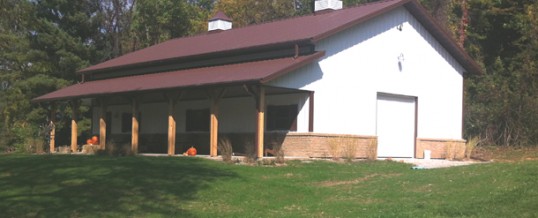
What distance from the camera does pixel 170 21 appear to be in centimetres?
4788

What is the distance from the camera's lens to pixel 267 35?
25609 millimetres

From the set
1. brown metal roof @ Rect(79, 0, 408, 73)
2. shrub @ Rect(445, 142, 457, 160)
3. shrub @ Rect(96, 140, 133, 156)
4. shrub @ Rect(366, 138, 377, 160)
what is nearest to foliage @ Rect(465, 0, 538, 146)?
shrub @ Rect(445, 142, 457, 160)

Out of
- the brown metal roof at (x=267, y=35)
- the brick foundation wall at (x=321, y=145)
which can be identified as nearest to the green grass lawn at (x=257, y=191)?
the brick foundation wall at (x=321, y=145)

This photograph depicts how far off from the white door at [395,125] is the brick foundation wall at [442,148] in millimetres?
322

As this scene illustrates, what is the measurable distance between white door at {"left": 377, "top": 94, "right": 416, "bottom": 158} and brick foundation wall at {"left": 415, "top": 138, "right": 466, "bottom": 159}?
0.32 metres

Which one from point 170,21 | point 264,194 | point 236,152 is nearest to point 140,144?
point 236,152

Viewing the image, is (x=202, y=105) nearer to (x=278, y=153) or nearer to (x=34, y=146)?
(x=34, y=146)

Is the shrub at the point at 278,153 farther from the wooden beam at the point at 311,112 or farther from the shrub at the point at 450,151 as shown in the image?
the shrub at the point at 450,151

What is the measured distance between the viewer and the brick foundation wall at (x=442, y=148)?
25.1m

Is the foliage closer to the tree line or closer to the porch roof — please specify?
the tree line

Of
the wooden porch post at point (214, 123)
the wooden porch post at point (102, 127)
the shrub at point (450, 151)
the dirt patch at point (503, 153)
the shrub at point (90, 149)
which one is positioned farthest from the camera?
the wooden porch post at point (102, 127)

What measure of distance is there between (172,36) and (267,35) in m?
24.2

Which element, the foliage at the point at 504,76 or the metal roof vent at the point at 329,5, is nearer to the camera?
the metal roof vent at the point at 329,5

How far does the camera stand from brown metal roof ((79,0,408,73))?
22812mm
